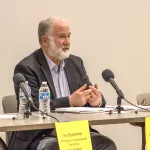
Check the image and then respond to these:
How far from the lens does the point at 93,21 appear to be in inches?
175

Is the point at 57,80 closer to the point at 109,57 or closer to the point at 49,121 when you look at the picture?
the point at 49,121

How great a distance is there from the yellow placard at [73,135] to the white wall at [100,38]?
7.08 ft

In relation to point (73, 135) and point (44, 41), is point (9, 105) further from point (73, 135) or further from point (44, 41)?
point (73, 135)

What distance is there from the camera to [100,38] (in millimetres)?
4480

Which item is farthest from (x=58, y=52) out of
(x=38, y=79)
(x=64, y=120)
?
(x=64, y=120)

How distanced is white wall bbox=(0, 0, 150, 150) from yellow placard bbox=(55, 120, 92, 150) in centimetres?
216

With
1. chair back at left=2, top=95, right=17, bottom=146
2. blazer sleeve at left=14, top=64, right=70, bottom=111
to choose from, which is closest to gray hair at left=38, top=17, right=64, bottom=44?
blazer sleeve at left=14, top=64, right=70, bottom=111

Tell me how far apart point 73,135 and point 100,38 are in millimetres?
2616

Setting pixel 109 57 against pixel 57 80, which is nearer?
pixel 57 80

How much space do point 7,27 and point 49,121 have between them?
218 cm

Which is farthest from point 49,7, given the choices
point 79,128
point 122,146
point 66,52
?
point 79,128

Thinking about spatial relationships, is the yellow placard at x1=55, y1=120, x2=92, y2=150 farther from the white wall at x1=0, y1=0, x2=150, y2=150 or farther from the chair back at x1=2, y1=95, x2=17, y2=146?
the white wall at x1=0, y1=0, x2=150, y2=150

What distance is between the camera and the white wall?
4.07 metres

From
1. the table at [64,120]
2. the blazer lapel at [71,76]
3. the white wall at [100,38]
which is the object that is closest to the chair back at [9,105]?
the blazer lapel at [71,76]
